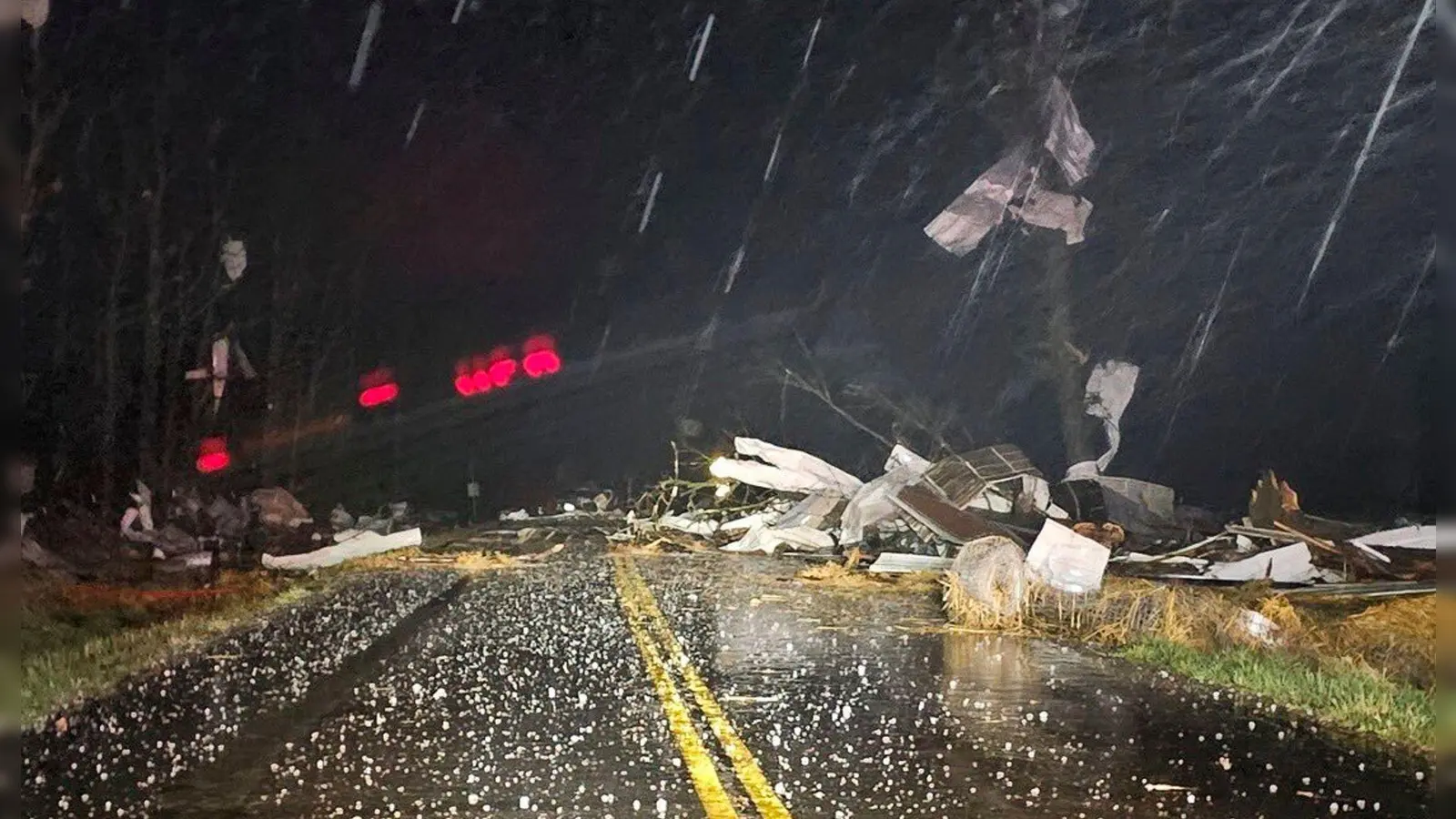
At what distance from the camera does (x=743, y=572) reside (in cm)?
2112

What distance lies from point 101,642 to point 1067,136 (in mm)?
18655

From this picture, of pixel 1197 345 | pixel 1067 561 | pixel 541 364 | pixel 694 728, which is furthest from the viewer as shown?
pixel 541 364

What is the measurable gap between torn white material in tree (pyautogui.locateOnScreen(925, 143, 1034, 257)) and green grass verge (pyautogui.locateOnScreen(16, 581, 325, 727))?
50.9 feet

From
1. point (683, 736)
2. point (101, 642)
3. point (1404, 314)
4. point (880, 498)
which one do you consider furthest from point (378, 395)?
point (683, 736)

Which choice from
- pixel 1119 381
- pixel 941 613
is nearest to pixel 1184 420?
pixel 1119 381

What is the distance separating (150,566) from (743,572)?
9.31 metres

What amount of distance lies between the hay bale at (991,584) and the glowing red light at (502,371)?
33.7m

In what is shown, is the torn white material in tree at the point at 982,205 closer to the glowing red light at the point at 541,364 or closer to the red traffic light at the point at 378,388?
the glowing red light at the point at 541,364

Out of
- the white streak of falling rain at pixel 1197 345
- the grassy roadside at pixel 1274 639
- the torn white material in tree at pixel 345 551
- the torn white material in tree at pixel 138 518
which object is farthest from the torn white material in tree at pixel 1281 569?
the torn white material in tree at pixel 138 518

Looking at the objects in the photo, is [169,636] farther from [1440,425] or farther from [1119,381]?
[1119,381]

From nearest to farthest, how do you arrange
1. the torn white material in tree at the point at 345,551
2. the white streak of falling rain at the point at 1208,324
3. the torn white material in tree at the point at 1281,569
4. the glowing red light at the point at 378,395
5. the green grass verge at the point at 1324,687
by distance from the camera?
the green grass verge at the point at 1324,687 → the torn white material in tree at the point at 1281,569 → the torn white material in tree at the point at 345,551 → the white streak of falling rain at the point at 1208,324 → the glowing red light at the point at 378,395

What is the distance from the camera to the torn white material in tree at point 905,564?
19219mm

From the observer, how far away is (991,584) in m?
13.2

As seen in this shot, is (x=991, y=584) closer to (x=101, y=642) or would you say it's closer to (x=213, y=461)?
(x=101, y=642)
